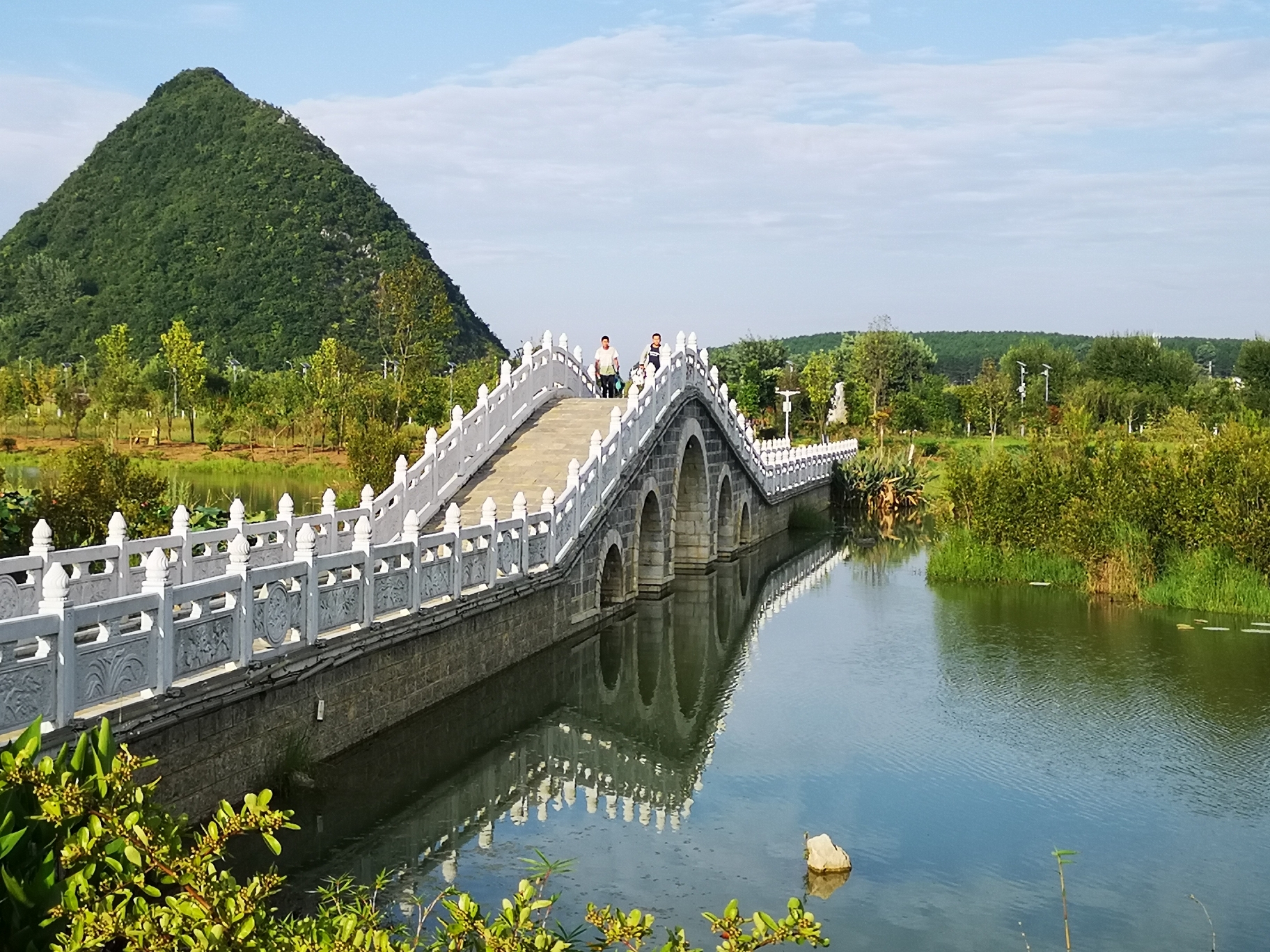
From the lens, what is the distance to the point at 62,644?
737cm

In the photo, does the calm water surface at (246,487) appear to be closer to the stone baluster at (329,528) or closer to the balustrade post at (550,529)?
the balustrade post at (550,529)

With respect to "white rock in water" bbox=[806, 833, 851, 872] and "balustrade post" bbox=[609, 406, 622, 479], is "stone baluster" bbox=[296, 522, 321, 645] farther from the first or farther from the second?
"balustrade post" bbox=[609, 406, 622, 479]

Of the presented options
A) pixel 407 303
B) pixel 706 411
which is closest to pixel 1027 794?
pixel 706 411

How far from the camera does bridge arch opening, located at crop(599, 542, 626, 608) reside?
66.6 ft

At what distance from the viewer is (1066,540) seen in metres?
21.9

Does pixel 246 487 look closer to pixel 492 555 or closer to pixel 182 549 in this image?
pixel 492 555

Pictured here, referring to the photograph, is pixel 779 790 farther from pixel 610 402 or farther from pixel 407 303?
pixel 407 303

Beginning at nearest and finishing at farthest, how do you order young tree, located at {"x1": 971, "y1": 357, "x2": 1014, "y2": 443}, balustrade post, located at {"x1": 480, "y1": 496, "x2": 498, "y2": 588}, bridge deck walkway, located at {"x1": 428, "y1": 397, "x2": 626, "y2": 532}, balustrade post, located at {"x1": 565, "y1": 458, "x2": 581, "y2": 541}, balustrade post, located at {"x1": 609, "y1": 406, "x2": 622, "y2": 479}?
balustrade post, located at {"x1": 480, "y1": 496, "x2": 498, "y2": 588} < balustrade post, located at {"x1": 565, "y1": 458, "x2": 581, "y2": 541} < bridge deck walkway, located at {"x1": 428, "y1": 397, "x2": 626, "y2": 532} < balustrade post, located at {"x1": 609, "y1": 406, "x2": 622, "y2": 479} < young tree, located at {"x1": 971, "y1": 357, "x2": 1014, "y2": 443}

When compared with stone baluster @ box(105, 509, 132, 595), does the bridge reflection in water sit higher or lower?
lower

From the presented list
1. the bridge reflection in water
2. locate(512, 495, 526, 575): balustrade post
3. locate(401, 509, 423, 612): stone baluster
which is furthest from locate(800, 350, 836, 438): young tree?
locate(401, 509, 423, 612): stone baluster

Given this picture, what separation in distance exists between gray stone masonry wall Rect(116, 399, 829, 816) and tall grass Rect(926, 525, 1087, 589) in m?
5.14

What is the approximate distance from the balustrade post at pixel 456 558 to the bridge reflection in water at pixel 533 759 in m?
1.18

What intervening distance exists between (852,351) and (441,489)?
2370 inches

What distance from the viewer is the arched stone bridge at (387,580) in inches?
322
